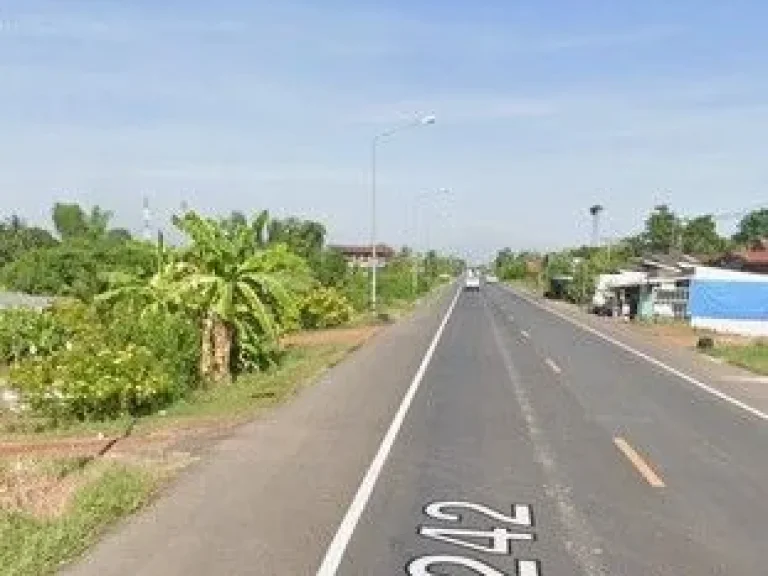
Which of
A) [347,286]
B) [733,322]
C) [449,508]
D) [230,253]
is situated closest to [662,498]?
[449,508]

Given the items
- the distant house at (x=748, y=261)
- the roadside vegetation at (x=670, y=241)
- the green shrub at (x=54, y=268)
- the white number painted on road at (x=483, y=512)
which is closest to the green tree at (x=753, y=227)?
the roadside vegetation at (x=670, y=241)

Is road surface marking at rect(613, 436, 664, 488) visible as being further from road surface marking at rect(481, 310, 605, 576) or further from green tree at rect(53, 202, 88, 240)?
green tree at rect(53, 202, 88, 240)

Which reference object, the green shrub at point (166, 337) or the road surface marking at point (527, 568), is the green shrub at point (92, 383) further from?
the road surface marking at point (527, 568)

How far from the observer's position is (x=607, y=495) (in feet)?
37.0

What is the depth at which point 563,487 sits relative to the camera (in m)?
11.6

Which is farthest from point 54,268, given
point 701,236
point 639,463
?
point 701,236

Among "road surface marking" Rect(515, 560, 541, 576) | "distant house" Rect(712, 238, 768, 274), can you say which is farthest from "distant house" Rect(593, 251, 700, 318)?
"road surface marking" Rect(515, 560, 541, 576)

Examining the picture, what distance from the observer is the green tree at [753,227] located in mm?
138875

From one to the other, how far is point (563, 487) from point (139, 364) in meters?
8.99

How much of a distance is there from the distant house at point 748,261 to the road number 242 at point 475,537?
6437 cm

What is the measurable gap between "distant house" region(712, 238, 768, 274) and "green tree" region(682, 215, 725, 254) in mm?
48856

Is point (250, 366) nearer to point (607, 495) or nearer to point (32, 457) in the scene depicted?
point (32, 457)

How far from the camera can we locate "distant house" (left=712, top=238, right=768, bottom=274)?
2906 inches

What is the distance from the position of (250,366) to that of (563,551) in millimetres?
17602
